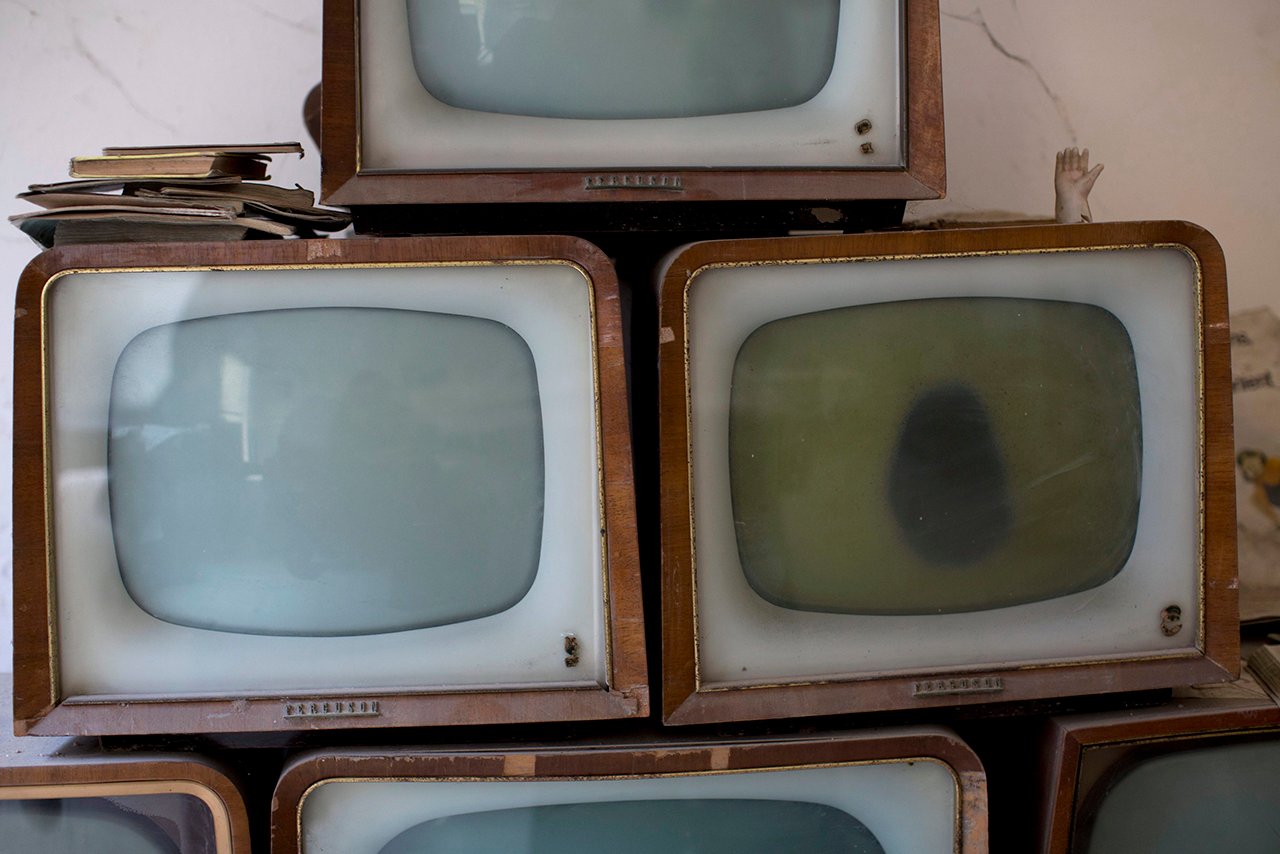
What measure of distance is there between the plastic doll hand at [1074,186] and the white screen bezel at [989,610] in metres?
0.12

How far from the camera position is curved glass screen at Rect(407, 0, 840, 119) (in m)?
0.88

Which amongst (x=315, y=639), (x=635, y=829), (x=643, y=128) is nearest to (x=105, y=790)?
(x=315, y=639)

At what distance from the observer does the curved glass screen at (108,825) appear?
33.9 inches

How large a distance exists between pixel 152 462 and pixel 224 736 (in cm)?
23

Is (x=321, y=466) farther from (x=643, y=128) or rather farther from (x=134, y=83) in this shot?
(x=134, y=83)

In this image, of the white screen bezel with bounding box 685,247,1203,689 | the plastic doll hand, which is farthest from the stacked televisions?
the plastic doll hand

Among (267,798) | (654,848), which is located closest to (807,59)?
(654,848)

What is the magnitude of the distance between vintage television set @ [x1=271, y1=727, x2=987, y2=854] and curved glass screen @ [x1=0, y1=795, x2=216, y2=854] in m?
0.07

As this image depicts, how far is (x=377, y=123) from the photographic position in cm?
87

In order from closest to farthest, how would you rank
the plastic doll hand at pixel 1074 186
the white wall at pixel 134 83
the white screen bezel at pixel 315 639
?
the white screen bezel at pixel 315 639
the plastic doll hand at pixel 1074 186
the white wall at pixel 134 83

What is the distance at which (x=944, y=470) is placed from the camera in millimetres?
876

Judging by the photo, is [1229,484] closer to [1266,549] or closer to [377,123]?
[1266,549]

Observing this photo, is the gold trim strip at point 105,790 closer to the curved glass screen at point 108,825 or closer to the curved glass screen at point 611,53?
the curved glass screen at point 108,825

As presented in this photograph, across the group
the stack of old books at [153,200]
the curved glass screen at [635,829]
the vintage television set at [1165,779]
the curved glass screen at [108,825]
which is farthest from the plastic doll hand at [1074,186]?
the curved glass screen at [108,825]
